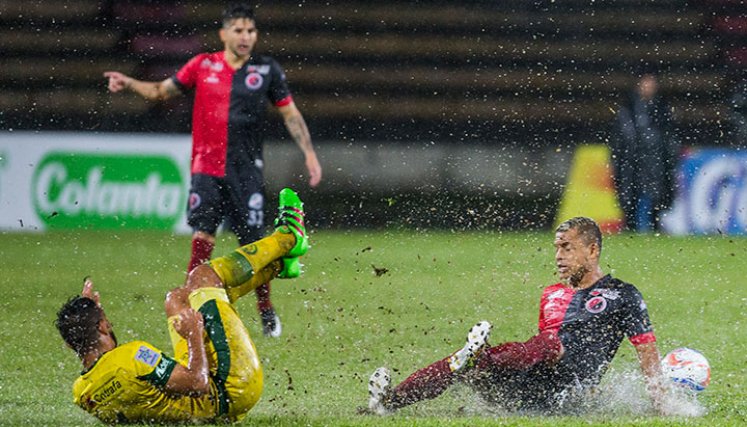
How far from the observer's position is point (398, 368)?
26.8 feet

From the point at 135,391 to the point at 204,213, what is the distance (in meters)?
3.24

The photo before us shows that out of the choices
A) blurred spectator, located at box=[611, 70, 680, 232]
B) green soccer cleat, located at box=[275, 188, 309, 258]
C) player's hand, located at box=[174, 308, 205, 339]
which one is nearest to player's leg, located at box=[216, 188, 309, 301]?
green soccer cleat, located at box=[275, 188, 309, 258]

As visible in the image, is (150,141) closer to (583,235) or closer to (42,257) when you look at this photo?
(42,257)

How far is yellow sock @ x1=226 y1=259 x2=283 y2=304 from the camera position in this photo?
6.83m

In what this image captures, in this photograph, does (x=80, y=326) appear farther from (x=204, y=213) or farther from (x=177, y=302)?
(x=204, y=213)

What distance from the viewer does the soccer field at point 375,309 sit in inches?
273

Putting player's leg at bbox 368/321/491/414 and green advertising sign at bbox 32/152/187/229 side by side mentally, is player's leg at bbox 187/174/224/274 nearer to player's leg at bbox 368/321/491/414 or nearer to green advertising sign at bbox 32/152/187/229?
player's leg at bbox 368/321/491/414

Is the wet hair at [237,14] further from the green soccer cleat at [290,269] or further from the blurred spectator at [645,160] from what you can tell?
the blurred spectator at [645,160]

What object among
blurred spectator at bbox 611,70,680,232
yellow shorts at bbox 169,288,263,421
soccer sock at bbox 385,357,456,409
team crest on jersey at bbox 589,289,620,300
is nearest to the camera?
yellow shorts at bbox 169,288,263,421

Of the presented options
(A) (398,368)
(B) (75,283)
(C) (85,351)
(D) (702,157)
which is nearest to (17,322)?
(B) (75,283)

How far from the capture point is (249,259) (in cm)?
687

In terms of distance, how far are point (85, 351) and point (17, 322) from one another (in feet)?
12.4

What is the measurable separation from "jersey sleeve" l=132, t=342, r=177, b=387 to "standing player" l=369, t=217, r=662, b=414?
3.64 ft

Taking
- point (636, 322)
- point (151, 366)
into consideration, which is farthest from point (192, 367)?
point (636, 322)
